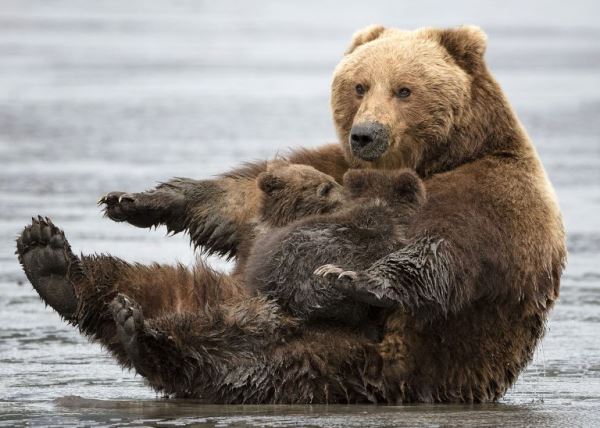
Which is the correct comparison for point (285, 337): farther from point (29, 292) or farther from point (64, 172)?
point (64, 172)

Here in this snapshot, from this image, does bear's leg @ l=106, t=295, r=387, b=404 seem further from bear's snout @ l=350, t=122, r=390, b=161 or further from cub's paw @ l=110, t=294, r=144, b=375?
bear's snout @ l=350, t=122, r=390, b=161

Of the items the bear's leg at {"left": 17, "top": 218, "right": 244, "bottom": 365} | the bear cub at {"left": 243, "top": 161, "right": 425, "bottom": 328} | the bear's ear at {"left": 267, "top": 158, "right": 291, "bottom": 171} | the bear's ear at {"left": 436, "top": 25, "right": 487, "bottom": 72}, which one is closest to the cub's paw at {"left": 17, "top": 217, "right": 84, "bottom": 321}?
the bear's leg at {"left": 17, "top": 218, "right": 244, "bottom": 365}

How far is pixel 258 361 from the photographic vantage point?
6.18 metres

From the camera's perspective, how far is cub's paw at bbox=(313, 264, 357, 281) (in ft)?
19.5

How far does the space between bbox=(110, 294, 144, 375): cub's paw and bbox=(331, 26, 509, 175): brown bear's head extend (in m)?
1.30

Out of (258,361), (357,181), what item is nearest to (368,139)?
(357,181)

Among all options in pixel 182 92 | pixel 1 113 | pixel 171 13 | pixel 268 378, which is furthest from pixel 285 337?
pixel 171 13

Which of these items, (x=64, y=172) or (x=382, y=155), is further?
(x=64, y=172)

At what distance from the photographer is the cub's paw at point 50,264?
6340 millimetres

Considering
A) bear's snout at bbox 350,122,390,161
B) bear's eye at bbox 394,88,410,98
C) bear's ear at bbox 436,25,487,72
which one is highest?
bear's ear at bbox 436,25,487,72

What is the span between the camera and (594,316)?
8352 mm

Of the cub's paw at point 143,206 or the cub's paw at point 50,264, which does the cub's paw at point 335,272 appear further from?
the cub's paw at point 143,206

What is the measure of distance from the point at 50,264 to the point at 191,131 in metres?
9.61

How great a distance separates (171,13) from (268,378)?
25852 mm
